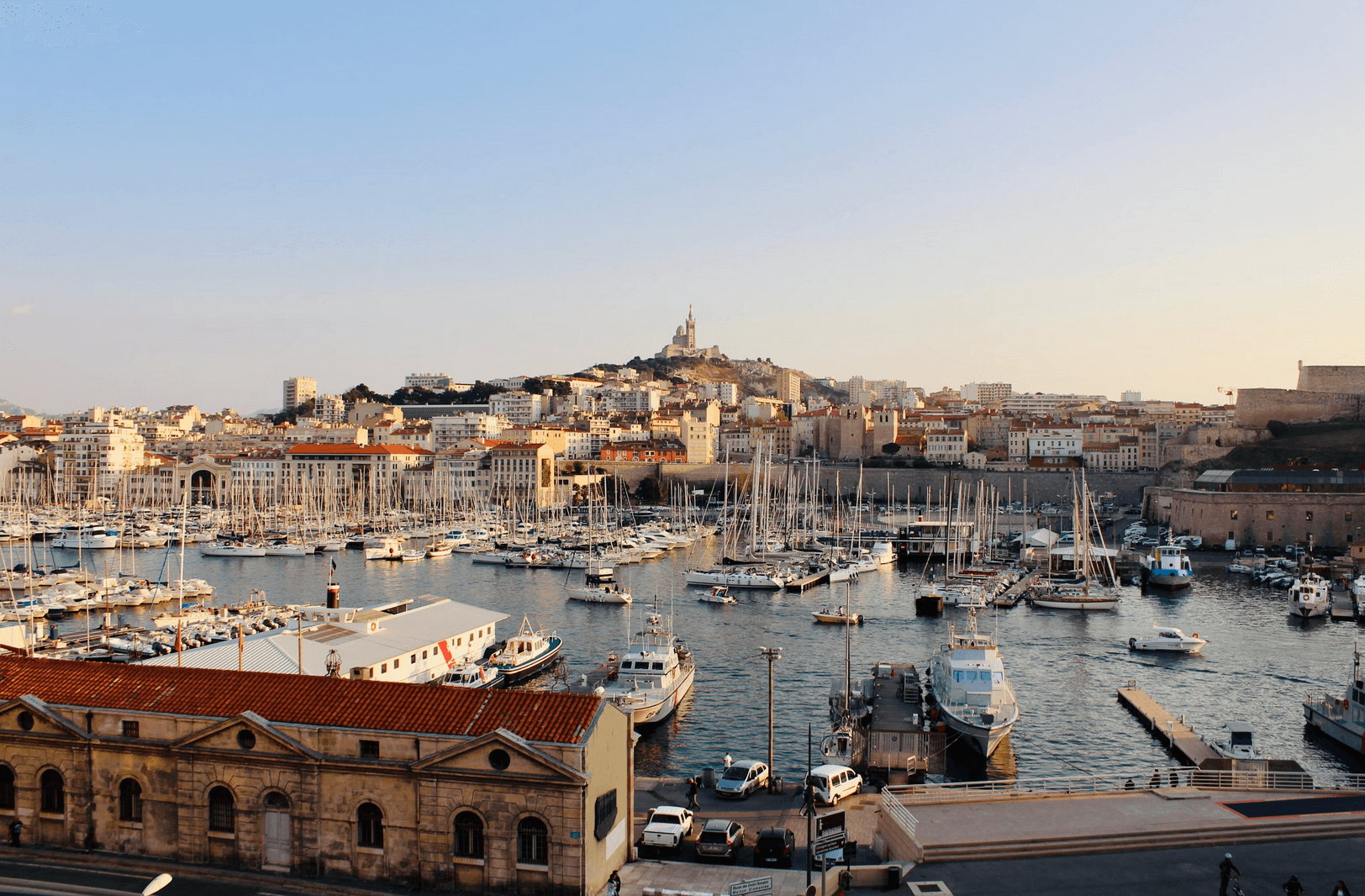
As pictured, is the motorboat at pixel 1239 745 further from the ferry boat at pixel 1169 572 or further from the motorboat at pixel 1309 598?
the ferry boat at pixel 1169 572

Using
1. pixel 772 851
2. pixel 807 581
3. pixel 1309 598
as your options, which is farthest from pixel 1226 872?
pixel 807 581

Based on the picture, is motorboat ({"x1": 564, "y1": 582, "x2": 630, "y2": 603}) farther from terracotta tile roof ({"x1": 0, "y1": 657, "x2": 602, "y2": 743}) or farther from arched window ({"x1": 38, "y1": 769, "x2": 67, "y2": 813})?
arched window ({"x1": 38, "y1": 769, "x2": 67, "y2": 813})

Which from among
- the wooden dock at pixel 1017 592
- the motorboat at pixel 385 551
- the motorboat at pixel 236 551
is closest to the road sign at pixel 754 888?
the wooden dock at pixel 1017 592

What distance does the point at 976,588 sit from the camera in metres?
33.5

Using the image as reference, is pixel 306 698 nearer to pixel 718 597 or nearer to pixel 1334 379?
pixel 718 597

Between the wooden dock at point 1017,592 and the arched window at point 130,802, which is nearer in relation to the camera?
the arched window at point 130,802

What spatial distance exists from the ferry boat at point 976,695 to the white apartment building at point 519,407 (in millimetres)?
92376

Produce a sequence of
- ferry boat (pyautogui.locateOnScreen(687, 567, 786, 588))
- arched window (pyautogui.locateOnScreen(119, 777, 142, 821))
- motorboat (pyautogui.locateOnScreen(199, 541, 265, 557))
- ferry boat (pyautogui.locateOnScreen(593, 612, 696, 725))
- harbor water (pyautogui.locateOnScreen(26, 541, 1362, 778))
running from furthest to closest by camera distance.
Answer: motorboat (pyautogui.locateOnScreen(199, 541, 265, 557))
ferry boat (pyautogui.locateOnScreen(687, 567, 786, 588))
ferry boat (pyautogui.locateOnScreen(593, 612, 696, 725))
harbor water (pyautogui.locateOnScreen(26, 541, 1362, 778))
arched window (pyautogui.locateOnScreen(119, 777, 142, 821))

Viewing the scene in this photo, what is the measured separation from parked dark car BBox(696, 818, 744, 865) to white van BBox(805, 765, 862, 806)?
6.88 ft

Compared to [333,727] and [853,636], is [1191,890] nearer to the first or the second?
[333,727]

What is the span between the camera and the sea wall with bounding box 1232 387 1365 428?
71188 mm

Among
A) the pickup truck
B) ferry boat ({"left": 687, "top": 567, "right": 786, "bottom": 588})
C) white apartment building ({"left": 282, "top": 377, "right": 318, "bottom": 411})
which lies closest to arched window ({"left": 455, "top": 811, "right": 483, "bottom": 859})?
the pickup truck

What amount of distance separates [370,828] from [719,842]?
3446mm

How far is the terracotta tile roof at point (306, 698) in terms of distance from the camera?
9531 millimetres
